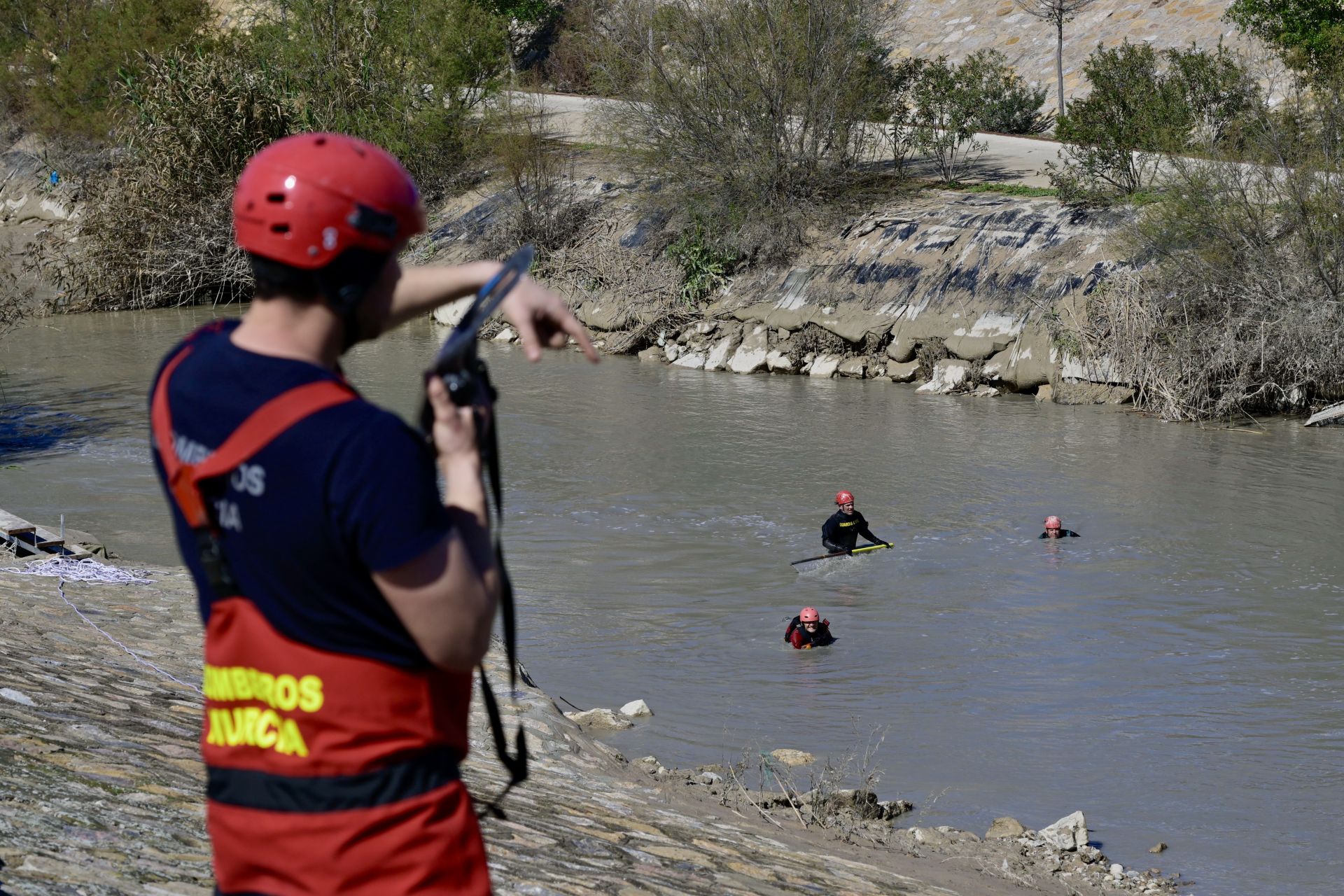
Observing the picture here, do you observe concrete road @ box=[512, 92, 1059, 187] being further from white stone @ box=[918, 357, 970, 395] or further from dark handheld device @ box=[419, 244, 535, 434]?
dark handheld device @ box=[419, 244, 535, 434]

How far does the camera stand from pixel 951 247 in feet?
97.2

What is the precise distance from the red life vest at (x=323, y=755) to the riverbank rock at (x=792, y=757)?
Result: 7724 mm

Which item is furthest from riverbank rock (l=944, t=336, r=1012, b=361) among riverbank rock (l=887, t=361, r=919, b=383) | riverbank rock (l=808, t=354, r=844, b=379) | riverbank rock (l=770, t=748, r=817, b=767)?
riverbank rock (l=770, t=748, r=817, b=767)

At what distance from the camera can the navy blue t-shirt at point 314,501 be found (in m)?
2.10

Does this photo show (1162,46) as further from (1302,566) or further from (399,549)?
(399,549)

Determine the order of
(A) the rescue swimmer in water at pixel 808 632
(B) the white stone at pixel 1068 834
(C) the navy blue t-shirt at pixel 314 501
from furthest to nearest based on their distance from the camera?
(A) the rescue swimmer in water at pixel 808 632
(B) the white stone at pixel 1068 834
(C) the navy blue t-shirt at pixel 314 501

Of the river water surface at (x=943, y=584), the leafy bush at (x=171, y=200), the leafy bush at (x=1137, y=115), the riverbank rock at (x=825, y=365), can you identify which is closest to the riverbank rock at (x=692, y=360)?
the riverbank rock at (x=825, y=365)

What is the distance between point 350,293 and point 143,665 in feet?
21.4

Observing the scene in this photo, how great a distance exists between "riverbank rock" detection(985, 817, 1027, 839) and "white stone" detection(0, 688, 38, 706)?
5.36 meters

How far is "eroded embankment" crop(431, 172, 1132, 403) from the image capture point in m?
27.2

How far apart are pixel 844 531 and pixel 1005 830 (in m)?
7.98

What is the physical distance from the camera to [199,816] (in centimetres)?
516

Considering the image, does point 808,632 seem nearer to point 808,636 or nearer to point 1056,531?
point 808,636

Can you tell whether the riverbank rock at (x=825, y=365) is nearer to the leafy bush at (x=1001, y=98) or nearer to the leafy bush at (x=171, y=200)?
the leafy bush at (x=1001, y=98)
